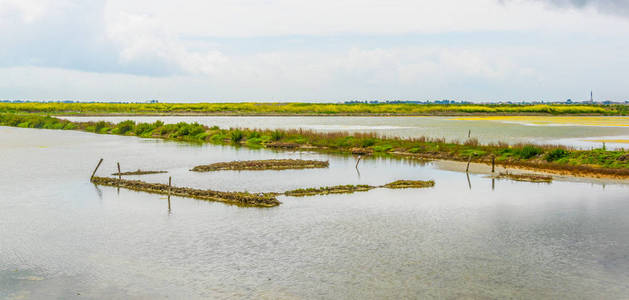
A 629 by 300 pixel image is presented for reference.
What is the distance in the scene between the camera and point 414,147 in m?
39.5

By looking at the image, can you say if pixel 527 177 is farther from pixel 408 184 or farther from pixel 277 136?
pixel 277 136

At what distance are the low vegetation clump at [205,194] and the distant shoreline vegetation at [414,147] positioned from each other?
559 inches

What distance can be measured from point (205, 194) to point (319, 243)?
7.59 m

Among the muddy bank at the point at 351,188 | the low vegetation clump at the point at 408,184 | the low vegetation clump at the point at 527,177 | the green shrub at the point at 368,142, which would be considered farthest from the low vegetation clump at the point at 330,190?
the green shrub at the point at 368,142

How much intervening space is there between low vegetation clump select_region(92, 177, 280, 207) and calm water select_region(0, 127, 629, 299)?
0.52 meters

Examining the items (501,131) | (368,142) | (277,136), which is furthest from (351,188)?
(501,131)

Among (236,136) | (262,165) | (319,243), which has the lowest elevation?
(319,243)

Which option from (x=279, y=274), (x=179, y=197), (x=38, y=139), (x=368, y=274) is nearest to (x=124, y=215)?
(x=179, y=197)

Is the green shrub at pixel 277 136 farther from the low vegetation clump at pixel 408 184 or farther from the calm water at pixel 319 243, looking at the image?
the low vegetation clump at pixel 408 184

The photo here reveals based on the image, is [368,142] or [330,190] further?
[368,142]

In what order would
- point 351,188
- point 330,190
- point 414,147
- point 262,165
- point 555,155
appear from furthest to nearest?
point 414,147, point 555,155, point 262,165, point 351,188, point 330,190

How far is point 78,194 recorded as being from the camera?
23.2 m

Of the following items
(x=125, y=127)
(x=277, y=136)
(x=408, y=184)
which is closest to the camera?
(x=408, y=184)

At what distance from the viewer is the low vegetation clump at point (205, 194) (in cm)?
2062
